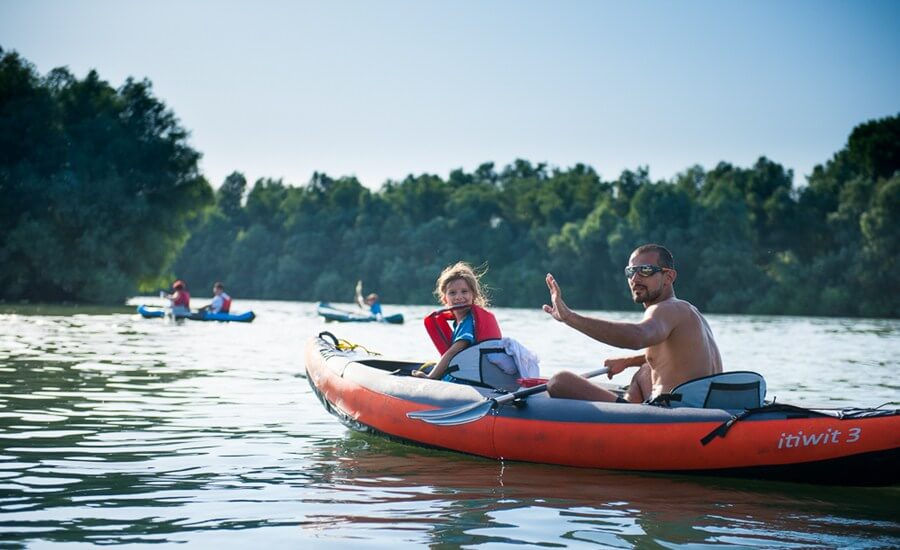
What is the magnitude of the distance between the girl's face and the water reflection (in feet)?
A: 3.97

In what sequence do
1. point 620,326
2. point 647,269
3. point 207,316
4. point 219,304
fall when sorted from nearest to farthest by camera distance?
1. point 620,326
2. point 647,269
3. point 207,316
4. point 219,304

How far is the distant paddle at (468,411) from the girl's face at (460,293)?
2.88ft

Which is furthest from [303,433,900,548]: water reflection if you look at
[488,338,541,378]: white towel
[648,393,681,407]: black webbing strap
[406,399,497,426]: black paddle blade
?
[488,338,541,378]: white towel

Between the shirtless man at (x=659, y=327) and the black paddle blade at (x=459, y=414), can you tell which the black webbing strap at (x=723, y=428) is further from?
the black paddle blade at (x=459, y=414)

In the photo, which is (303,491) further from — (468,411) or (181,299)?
(181,299)

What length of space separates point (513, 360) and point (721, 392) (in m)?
1.73

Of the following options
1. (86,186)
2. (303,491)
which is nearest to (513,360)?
(303,491)

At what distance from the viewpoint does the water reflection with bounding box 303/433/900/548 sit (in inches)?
197

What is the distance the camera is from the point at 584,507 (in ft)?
18.6

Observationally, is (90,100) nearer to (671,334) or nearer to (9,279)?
(9,279)

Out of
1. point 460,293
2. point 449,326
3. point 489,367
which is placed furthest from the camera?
point 449,326

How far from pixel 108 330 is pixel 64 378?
1067 centimetres

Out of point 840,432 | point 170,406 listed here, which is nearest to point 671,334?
point 840,432

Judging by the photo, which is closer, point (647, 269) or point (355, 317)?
point (647, 269)
